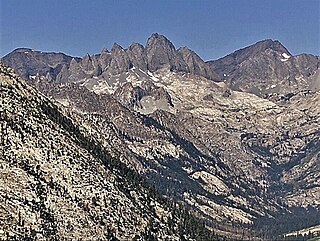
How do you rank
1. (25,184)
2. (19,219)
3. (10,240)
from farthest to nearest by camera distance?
(25,184)
(19,219)
(10,240)

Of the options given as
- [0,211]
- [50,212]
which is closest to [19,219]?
[0,211]

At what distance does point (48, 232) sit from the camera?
18538 centimetres

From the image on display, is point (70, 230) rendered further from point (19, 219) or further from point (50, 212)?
point (19, 219)

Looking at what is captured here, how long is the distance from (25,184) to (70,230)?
1878 centimetres

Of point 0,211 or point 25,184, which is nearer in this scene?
point 0,211

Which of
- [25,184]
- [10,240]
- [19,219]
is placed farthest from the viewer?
[25,184]

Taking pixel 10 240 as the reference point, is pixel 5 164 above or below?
above

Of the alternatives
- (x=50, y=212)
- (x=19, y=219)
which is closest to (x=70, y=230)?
(x=50, y=212)

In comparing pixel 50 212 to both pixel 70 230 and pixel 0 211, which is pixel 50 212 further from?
pixel 0 211

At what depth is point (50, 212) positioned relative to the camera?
640 feet

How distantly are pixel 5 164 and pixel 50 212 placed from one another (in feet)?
64.2

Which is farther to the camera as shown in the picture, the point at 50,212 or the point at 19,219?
the point at 50,212

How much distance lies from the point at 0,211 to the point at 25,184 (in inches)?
801

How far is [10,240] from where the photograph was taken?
166 metres
